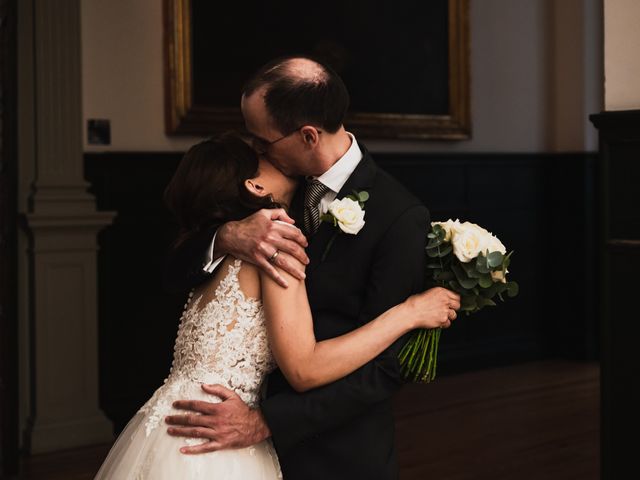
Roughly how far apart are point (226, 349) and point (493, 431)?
3.62m

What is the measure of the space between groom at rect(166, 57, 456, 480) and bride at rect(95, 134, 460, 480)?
33 mm

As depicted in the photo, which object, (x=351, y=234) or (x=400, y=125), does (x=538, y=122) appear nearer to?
(x=400, y=125)

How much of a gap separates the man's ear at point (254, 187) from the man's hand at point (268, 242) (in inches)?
2.2

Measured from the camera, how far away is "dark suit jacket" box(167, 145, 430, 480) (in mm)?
2271

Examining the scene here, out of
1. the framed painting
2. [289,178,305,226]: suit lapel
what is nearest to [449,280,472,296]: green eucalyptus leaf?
[289,178,305,226]: suit lapel

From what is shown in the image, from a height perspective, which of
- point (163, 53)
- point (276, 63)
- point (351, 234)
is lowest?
point (351, 234)

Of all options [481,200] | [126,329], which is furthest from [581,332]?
[126,329]

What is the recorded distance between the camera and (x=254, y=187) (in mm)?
2328

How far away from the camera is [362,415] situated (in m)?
2.37

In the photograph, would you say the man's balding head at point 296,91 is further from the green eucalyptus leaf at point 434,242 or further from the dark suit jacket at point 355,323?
the green eucalyptus leaf at point 434,242

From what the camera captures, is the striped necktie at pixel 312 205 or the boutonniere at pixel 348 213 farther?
the striped necktie at pixel 312 205

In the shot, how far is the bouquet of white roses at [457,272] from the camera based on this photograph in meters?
2.31

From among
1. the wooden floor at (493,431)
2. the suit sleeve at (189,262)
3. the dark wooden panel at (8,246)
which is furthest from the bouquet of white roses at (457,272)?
the dark wooden panel at (8,246)

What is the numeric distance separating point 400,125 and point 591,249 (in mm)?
1851
